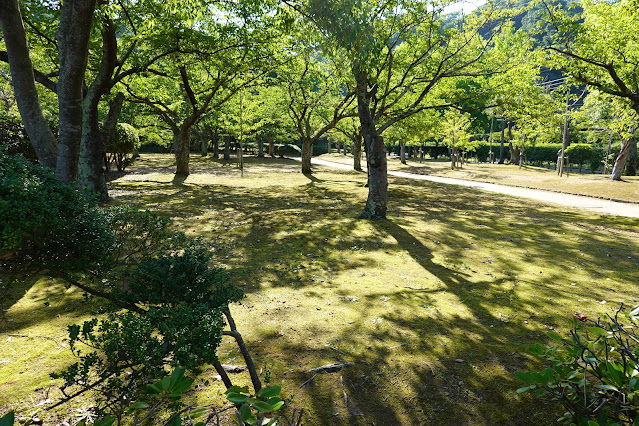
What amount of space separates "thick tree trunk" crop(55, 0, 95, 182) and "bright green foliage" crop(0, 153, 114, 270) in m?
3.27

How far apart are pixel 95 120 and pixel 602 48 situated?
15337 mm

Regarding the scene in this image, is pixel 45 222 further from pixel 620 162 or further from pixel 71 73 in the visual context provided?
pixel 620 162

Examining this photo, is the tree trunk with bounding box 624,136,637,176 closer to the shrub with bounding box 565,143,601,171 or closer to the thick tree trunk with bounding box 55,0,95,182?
the shrub with bounding box 565,143,601,171

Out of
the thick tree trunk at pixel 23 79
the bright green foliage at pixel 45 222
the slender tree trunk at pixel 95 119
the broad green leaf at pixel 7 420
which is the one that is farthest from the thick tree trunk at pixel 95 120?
the broad green leaf at pixel 7 420

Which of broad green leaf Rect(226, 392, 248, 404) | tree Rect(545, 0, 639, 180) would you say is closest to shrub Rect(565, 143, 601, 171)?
tree Rect(545, 0, 639, 180)

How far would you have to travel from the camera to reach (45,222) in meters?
2.22

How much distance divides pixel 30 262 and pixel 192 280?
3.52 ft

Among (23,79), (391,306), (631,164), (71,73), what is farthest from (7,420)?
(631,164)

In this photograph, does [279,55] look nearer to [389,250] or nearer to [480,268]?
[389,250]

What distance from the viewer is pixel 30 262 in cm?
242

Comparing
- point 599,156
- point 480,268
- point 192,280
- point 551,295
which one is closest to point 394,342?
point 192,280

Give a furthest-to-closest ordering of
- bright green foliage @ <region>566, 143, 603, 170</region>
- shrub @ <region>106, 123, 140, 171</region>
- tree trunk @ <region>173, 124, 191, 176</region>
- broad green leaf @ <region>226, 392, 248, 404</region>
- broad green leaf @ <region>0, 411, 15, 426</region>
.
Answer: bright green foliage @ <region>566, 143, 603, 170</region> → tree trunk @ <region>173, 124, 191, 176</region> → shrub @ <region>106, 123, 140, 171</region> → broad green leaf @ <region>226, 392, 248, 404</region> → broad green leaf @ <region>0, 411, 15, 426</region>

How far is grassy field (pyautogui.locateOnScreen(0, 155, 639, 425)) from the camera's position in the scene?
318 centimetres

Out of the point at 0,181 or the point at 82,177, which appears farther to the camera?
the point at 82,177
